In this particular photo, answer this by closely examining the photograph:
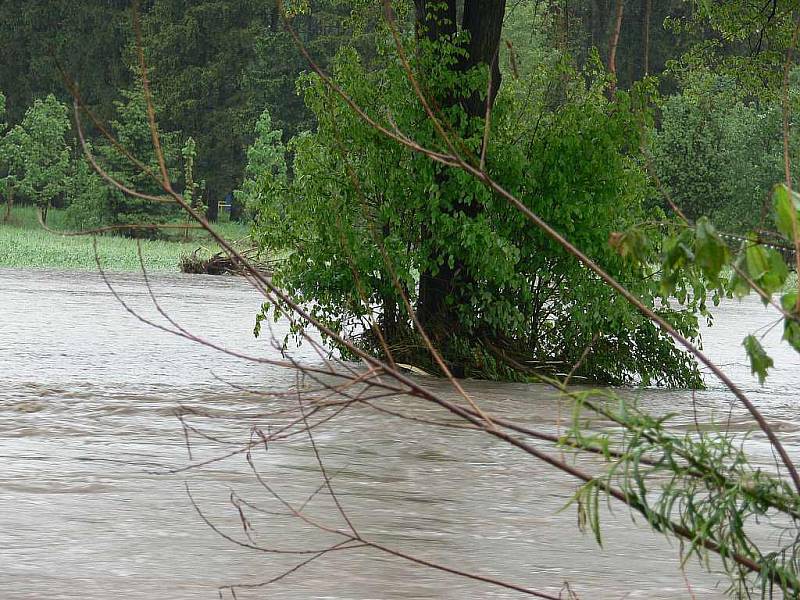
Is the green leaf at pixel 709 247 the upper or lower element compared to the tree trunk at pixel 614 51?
lower

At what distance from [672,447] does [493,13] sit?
39.8 feet

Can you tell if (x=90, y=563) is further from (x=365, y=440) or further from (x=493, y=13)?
(x=493, y=13)

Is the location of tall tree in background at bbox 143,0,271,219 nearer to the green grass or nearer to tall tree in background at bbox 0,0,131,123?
tall tree in background at bbox 0,0,131,123

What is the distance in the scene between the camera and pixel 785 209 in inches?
130

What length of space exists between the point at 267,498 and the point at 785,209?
5112 millimetres

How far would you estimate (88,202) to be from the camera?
62.5 meters

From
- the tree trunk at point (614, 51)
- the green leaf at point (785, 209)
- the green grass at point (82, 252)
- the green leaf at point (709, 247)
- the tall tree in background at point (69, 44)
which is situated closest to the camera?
the green leaf at point (785, 209)

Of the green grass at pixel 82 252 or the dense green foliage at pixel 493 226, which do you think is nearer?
the dense green foliage at pixel 493 226

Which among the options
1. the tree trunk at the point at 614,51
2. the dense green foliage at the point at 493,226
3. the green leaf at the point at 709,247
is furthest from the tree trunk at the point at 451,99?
the green leaf at the point at 709,247

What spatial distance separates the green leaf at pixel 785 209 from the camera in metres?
3.24

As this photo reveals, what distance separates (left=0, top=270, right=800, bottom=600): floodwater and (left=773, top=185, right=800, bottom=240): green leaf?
27.1 inches

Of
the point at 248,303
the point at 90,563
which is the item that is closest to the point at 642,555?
the point at 90,563

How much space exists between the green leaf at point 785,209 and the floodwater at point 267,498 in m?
0.69

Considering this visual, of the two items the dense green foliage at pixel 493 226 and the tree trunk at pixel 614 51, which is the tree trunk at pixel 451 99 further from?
the tree trunk at pixel 614 51
